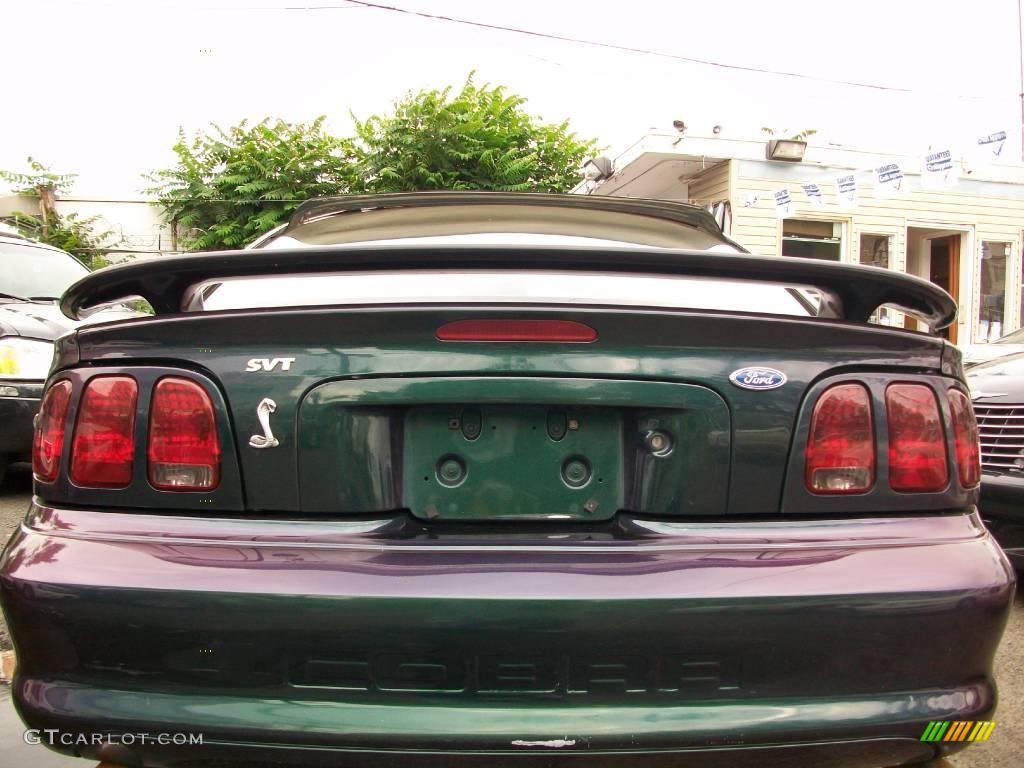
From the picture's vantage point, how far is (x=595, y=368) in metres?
1.28

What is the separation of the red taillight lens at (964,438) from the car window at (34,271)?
5850 millimetres

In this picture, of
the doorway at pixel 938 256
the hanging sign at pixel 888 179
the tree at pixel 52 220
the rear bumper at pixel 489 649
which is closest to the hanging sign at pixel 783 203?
the hanging sign at pixel 888 179

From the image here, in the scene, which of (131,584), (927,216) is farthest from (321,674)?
(927,216)

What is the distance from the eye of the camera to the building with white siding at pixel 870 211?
412 inches

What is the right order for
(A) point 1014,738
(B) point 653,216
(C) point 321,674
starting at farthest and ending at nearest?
(B) point 653,216 → (A) point 1014,738 → (C) point 321,674

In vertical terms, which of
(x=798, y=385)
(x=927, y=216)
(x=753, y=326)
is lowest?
(x=798, y=385)

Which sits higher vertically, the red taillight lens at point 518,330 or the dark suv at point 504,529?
the red taillight lens at point 518,330

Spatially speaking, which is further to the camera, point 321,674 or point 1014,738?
point 1014,738

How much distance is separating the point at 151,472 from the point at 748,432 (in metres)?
1.11

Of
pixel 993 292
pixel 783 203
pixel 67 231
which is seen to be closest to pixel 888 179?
pixel 783 203

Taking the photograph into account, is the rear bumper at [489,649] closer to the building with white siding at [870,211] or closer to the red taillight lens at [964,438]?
the red taillight lens at [964,438]

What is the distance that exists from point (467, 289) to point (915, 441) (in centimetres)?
94

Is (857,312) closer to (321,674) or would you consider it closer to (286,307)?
(286,307)

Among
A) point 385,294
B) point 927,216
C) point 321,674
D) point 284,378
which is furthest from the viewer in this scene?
point 927,216
